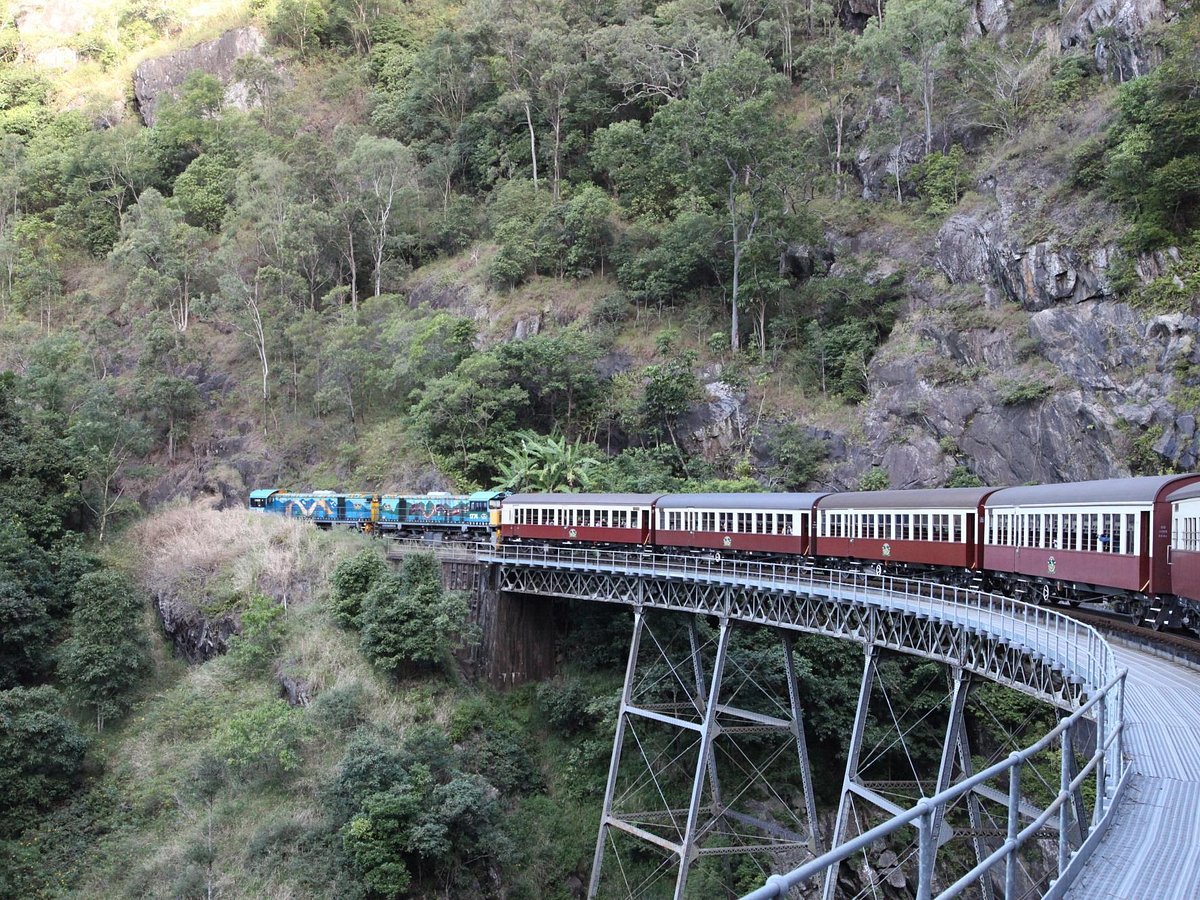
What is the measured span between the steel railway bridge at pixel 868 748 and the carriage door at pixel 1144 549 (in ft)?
4.78

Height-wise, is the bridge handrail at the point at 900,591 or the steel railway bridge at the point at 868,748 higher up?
the bridge handrail at the point at 900,591

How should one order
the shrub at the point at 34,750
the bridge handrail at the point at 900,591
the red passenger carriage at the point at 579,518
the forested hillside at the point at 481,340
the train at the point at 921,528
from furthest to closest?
the red passenger carriage at the point at 579,518, the forested hillside at the point at 481,340, the shrub at the point at 34,750, the train at the point at 921,528, the bridge handrail at the point at 900,591

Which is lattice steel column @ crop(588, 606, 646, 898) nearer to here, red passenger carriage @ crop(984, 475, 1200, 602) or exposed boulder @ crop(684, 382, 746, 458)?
red passenger carriage @ crop(984, 475, 1200, 602)

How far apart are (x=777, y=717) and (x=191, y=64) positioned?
232 ft

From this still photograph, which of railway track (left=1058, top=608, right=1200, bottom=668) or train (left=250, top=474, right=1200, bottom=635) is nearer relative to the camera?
railway track (left=1058, top=608, right=1200, bottom=668)

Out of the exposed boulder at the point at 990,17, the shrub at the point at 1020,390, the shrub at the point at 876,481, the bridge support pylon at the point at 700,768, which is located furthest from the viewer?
the exposed boulder at the point at 990,17

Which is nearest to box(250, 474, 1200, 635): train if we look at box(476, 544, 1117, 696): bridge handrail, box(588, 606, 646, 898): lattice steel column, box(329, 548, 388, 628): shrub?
box(476, 544, 1117, 696): bridge handrail

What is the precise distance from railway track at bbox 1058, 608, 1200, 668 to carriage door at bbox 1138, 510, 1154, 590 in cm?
111

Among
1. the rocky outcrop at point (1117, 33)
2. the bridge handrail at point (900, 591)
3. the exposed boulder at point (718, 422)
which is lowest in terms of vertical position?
the bridge handrail at point (900, 591)

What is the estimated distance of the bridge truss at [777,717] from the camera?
16922 mm

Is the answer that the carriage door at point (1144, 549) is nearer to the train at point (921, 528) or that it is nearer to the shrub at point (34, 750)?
the train at point (921, 528)

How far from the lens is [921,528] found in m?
22.6

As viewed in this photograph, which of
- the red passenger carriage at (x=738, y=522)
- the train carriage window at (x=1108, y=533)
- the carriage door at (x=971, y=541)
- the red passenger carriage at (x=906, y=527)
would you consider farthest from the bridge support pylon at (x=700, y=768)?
the train carriage window at (x=1108, y=533)

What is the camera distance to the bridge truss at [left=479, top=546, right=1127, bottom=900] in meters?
16.9
